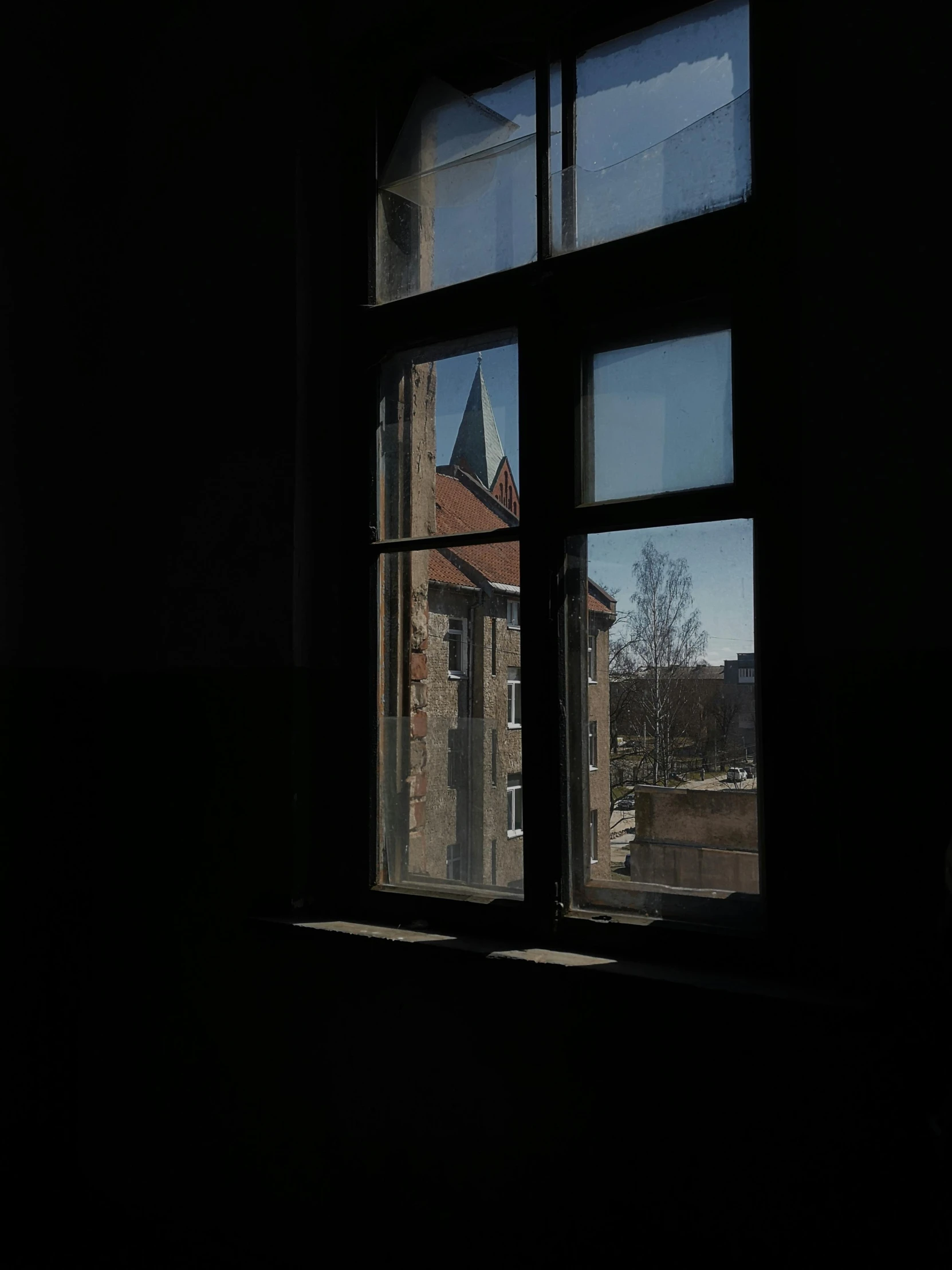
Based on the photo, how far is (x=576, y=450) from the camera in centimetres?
202

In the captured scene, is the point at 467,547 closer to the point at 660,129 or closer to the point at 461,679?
the point at 461,679

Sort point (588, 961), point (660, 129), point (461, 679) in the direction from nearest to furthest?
point (588, 961), point (660, 129), point (461, 679)

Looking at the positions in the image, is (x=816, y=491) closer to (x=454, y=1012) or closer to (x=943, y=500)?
(x=943, y=500)

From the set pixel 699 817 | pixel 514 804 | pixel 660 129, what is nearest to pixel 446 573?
pixel 514 804

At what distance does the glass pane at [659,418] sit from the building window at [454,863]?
83 cm

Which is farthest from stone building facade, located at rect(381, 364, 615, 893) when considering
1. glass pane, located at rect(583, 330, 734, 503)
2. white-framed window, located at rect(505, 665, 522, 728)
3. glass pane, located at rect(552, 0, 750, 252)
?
glass pane, located at rect(552, 0, 750, 252)

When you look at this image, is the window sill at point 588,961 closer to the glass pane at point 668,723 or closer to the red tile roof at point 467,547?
the glass pane at point 668,723

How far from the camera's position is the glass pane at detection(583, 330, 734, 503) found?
6.08 ft

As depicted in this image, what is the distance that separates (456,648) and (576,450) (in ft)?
1.70

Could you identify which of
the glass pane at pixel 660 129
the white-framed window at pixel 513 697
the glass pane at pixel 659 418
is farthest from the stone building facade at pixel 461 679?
the glass pane at pixel 660 129

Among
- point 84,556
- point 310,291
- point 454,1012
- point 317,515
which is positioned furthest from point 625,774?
point 84,556

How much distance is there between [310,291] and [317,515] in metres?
Result: 0.56

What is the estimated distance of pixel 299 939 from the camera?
7.00ft

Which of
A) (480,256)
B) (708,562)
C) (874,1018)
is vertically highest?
(480,256)
